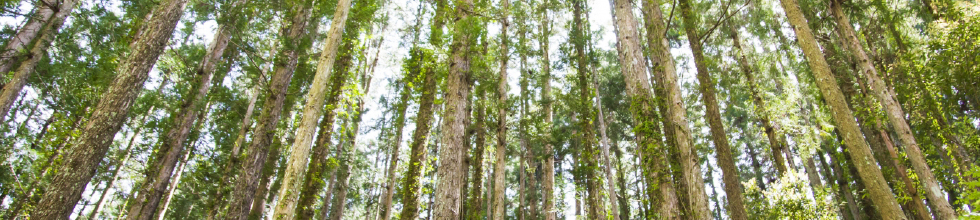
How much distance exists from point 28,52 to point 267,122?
273 inches

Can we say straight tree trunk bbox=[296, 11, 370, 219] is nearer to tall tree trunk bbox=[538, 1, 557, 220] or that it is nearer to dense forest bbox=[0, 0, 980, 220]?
dense forest bbox=[0, 0, 980, 220]

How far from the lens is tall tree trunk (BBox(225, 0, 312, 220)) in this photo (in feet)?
21.3

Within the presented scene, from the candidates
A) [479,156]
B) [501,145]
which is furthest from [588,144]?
[479,156]

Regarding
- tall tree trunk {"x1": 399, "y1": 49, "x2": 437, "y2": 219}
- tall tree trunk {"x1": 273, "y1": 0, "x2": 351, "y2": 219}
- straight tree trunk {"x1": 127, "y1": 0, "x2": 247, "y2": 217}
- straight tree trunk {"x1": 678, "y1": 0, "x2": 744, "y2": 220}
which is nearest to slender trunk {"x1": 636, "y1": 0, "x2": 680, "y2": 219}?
straight tree trunk {"x1": 678, "y1": 0, "x2": 744, "y2": 220}

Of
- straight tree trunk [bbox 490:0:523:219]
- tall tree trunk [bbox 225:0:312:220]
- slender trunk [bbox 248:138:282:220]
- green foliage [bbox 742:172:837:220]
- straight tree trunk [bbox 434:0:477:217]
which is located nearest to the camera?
straight tree trunk [bbox 434:0:477:217]

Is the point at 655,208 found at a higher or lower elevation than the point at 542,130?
lower

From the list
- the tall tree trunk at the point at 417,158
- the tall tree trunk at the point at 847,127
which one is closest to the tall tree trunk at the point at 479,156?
the tall tree trunk at the point at 417,158

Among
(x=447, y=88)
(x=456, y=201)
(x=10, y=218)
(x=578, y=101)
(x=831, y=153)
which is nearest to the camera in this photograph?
(x=456, y=201)

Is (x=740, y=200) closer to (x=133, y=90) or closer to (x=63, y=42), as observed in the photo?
(x=133, y=90)

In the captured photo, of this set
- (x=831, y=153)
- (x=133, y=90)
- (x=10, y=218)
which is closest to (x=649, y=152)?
(x=133, y=90)

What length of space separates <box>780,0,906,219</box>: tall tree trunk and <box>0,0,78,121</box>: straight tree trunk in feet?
47.3

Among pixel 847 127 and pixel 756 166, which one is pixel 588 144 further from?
pixel 756 166

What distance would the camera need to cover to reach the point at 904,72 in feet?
34.0

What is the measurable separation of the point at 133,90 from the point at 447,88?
177 inches
